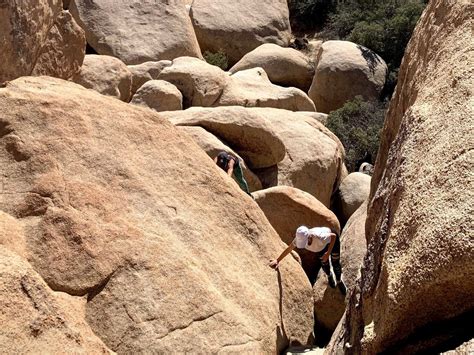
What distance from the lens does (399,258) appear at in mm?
4293

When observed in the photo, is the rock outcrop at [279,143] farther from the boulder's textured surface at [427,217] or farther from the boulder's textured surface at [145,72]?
the boulder's textured surface at [427,217]

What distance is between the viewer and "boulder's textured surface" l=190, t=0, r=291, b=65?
21.1m

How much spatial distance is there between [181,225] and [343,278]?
2508mm

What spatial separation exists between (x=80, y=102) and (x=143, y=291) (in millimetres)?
1934

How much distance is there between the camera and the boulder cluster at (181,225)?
436cm

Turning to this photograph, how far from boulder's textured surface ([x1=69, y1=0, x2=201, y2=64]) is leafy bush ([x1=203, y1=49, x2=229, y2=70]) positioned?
0.83 metres

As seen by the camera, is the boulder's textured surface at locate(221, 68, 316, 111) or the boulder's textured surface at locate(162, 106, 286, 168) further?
the boulder's textured surface at locate(221, 68, 316, 111)

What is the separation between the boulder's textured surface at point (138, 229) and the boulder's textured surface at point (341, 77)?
37.5ft

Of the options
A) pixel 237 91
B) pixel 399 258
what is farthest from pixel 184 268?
pixel 237 91

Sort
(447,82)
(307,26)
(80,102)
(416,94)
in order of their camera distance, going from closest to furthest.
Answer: (447,82)
(416,94)
(80,102)
(307,26)

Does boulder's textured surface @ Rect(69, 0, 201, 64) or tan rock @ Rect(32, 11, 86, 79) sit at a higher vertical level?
tan rock @ Rect(32, 11, 86, 79)

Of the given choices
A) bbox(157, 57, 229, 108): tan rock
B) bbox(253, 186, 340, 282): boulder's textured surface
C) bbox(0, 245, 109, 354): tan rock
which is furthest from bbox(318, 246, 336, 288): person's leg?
bbox(157, 57, 229, 108): tan rock

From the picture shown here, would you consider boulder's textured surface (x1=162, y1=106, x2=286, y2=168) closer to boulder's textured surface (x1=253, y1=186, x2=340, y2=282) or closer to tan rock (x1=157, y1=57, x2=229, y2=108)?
boulder's textured surface (x1=253, y1=186, x2=340, y2=282)

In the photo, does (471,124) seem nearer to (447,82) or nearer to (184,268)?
(447,82)
